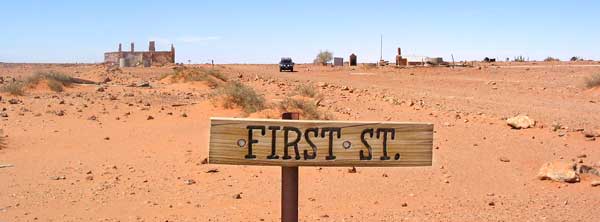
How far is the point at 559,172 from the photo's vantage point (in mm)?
8531

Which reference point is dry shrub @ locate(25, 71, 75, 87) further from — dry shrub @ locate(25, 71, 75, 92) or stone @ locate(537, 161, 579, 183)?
stone @ locate(537, 161, 579, 183)

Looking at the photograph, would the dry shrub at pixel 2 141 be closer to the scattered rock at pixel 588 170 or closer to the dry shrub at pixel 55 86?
the scattered rock at pixel 588 170

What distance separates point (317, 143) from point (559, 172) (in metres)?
5.51

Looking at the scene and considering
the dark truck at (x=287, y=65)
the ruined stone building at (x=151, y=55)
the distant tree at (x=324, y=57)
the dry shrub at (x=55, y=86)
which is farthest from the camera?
the distant tree at (x=324, y=57)

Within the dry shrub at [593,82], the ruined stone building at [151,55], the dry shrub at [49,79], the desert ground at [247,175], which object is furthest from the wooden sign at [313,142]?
the ruined stone building at [151,55]

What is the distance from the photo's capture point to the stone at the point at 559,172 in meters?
8.41

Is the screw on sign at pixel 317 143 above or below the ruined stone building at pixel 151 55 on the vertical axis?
below

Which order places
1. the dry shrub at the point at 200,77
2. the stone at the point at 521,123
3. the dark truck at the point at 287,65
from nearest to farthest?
the stone at the point at 521,123
the dry shrub at the point at 200,77
the dark truck at the point at 287,65

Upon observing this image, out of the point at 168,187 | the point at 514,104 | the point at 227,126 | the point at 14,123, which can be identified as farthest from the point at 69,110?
the point at 227,126

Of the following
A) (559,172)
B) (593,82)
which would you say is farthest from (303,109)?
(593,82)

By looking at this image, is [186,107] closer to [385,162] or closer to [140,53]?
[385,162]

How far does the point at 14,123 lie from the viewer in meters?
14.2

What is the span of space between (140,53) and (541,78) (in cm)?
4932

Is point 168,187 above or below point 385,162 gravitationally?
below
